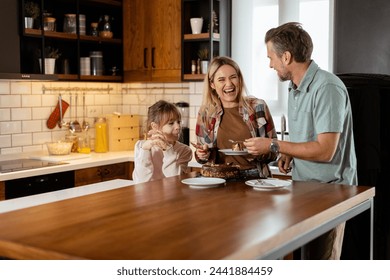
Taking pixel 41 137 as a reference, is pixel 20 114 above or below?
above

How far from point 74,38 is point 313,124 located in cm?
275

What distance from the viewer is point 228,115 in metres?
3.08

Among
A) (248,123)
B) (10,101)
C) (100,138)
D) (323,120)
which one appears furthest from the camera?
(100,138)

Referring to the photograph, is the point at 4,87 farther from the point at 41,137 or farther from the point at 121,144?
the point at 121,144

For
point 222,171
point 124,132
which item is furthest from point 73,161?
point 222,171

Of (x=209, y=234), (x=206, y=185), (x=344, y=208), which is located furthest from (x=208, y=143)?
(x=209, y=234)

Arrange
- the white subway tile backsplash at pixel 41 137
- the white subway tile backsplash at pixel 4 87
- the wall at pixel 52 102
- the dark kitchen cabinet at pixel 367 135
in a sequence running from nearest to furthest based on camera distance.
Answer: the dark kitchen cabinet at pixel 367 135 → the white subway tile backsplash at pixel 4 87 → the wall at pixel 52 102 → the white subway tile backsplash at pixel 41 137

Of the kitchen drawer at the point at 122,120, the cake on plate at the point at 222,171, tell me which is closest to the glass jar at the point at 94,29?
the kitchen drawer at the point at 122,120

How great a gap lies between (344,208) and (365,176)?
4.34 feet

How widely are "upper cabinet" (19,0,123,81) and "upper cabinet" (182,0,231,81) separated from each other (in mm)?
743

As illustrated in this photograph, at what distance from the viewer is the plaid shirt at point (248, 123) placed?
3045 mm

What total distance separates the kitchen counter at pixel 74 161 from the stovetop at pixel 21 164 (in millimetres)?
74

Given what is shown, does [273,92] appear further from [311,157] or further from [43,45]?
[311,157]

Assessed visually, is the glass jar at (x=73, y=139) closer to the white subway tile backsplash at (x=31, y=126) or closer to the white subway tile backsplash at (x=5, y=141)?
the white subway tile backsplash at (x=31, y=126)
